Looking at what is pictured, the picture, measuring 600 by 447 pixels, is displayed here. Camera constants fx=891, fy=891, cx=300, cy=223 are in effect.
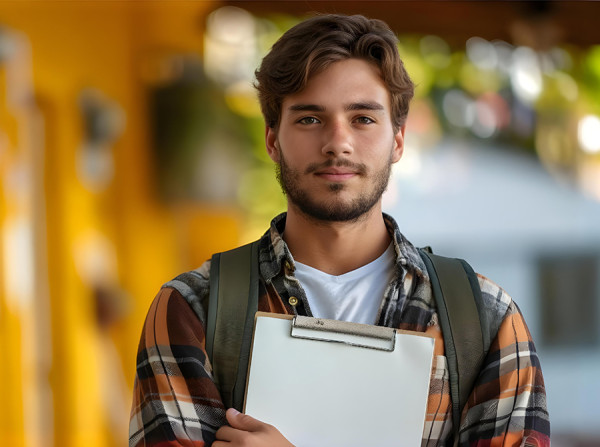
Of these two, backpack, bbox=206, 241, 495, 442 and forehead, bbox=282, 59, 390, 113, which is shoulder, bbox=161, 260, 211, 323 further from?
forehead, bbox=282, 59, 390, 113

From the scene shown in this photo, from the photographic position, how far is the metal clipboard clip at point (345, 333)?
1.55 meters

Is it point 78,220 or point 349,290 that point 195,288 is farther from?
point 78,220

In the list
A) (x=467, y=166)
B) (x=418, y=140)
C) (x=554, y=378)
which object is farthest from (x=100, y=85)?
(x=554, y=378)

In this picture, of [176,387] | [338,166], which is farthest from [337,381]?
[338,166]

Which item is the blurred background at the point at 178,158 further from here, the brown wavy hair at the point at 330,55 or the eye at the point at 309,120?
the eye at the point at 309,120

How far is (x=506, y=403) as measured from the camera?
1.52 m

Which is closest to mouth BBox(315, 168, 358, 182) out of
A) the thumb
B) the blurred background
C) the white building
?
the thumb

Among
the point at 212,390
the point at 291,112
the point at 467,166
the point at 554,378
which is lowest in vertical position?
the point at 554,378

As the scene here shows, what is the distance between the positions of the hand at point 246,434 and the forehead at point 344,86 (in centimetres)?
58

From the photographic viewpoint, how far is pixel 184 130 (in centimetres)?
471

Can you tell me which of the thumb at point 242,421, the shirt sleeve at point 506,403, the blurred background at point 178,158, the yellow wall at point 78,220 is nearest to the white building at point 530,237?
the blurred background at point 178,158

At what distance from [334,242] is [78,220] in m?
2.80

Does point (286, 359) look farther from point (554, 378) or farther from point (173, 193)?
point (554, 378)

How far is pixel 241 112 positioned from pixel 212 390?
3523mm
